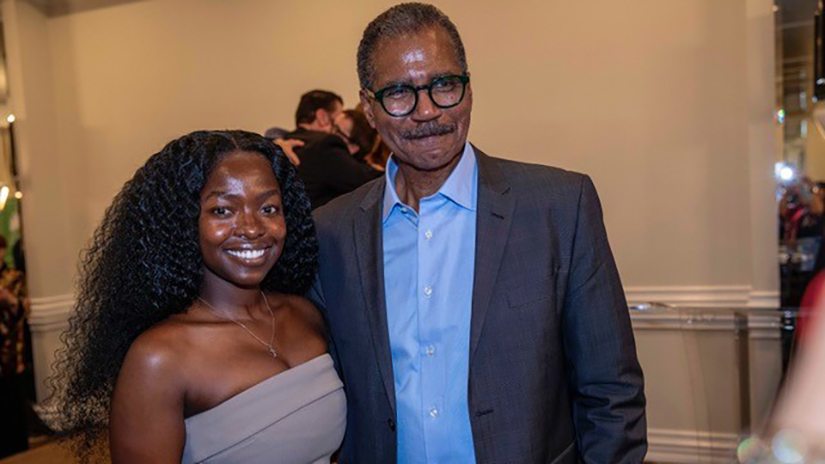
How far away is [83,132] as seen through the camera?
223 inches

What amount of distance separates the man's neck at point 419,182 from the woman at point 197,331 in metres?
0.28

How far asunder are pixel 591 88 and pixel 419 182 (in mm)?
2835

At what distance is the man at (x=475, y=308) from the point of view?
5.36ft

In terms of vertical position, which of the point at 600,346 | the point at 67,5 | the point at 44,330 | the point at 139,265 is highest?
the point at 67,5

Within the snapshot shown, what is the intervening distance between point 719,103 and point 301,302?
3.02 meters

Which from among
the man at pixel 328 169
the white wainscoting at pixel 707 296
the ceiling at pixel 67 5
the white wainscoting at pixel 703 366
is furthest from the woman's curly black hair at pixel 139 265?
the ceiling at pixel 67 5

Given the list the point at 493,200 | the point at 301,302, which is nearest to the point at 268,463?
the point at 301,302

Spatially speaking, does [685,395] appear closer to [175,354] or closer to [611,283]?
[611,283]

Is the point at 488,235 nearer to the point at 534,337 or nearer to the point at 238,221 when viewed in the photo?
the point at 534,337

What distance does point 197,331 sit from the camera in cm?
165

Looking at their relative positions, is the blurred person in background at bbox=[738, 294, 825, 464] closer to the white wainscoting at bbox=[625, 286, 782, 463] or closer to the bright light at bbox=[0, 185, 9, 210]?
the white wainscoting at bbox=[625, 286, 782, 463]

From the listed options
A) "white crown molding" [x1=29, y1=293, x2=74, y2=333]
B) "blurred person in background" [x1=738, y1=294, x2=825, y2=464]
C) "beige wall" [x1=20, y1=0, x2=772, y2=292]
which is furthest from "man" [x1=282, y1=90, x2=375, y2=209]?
"blurred person in background" [x1=738, y1=294, x2=825, y2=464]

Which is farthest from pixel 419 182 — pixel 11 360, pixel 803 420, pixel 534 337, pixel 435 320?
pixel 11 360

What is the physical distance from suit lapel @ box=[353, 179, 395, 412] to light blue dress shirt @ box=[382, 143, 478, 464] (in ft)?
0.08
